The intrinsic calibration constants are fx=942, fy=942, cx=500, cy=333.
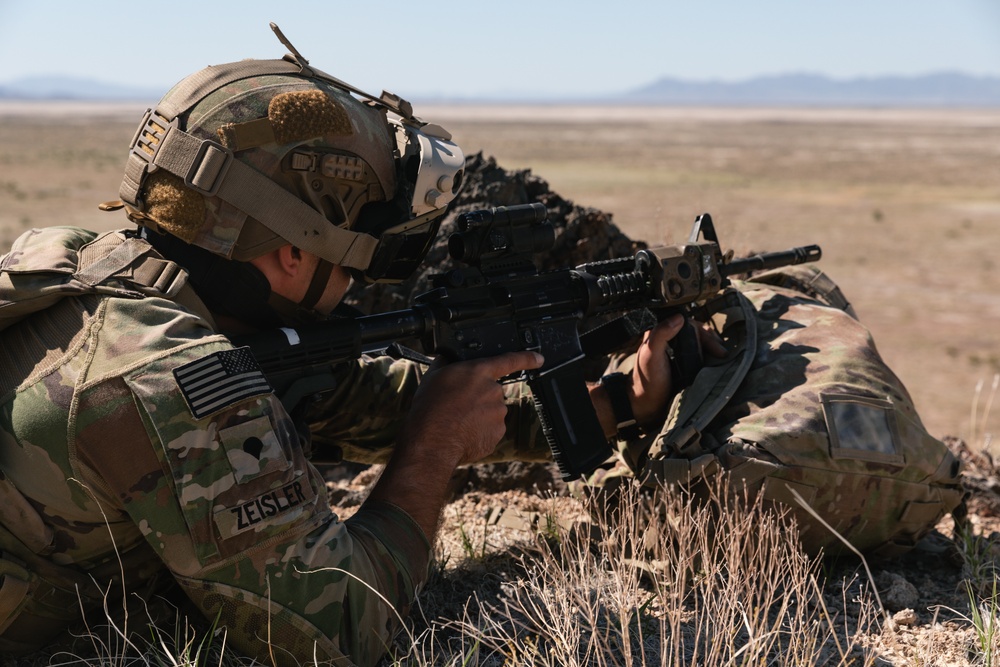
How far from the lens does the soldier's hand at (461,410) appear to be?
9.72 ft

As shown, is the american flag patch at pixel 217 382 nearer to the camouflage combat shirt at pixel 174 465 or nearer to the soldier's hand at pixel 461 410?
the camouflage combat shirt at pixel 174 465

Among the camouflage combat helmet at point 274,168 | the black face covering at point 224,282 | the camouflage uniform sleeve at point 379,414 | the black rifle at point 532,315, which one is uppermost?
the camouflage combat helmet at point 274,168

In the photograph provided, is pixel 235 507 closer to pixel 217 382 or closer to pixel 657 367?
pixel 217 382

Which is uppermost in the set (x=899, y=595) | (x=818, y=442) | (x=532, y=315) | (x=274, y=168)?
(x=274, y=168)

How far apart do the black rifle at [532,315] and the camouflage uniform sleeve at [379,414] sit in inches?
10.6

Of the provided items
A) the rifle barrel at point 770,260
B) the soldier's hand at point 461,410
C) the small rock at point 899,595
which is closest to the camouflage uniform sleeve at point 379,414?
the soldier's hand at point 461,410

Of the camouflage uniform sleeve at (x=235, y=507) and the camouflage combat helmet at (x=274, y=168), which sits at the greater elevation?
the camouflage combat helmet at (x=274, y=168)

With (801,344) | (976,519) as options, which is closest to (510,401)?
(801,344)

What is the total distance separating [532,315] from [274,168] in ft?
3.90

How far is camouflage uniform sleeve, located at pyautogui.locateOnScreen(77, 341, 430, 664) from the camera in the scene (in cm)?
236

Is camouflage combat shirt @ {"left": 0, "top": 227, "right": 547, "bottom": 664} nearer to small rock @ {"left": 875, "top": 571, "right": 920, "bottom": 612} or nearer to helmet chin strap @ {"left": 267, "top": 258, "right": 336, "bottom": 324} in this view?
helmet chin strap @ {"left": 267, "top": 258, "right": 336, "bottom": 324}

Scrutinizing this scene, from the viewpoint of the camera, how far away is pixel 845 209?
28.4 m

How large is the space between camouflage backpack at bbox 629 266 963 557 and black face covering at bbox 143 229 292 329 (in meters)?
1.55

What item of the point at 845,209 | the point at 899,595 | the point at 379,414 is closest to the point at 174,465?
the point at 379,414
